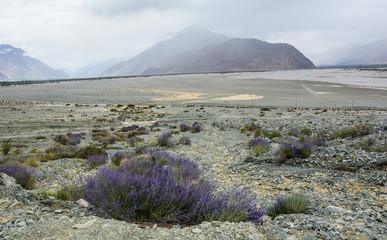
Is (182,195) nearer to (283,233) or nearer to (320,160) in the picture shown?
(283,233)

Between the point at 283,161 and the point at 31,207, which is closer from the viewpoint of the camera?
the point at 31,207

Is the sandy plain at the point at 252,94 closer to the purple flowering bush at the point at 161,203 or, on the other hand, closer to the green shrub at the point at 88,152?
the green shrub at the point at 88,152

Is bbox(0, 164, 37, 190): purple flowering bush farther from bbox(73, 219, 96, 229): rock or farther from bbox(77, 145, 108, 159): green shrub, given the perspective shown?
bbox(73, 219, 96, 229): rock

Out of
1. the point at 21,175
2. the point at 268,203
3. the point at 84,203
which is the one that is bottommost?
the point at 268,203

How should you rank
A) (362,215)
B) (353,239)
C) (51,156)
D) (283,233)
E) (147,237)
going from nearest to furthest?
(147,237), (353,239), (283,233), (362,215), (51,156)

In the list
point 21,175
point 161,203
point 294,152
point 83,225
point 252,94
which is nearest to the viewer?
point 83,225

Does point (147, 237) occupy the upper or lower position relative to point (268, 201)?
upper

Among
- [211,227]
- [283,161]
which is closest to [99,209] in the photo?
[211,227]

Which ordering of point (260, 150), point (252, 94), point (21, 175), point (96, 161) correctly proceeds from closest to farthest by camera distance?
point (21, 175), point (96, 161), point (260, 150), point (252, 94)

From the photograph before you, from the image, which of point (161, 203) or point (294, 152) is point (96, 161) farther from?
point (294, 152)

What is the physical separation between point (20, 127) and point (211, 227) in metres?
32.2

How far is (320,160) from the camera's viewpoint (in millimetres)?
8523

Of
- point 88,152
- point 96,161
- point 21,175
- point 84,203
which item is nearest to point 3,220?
point 84,203

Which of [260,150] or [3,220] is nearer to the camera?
[3,220]
